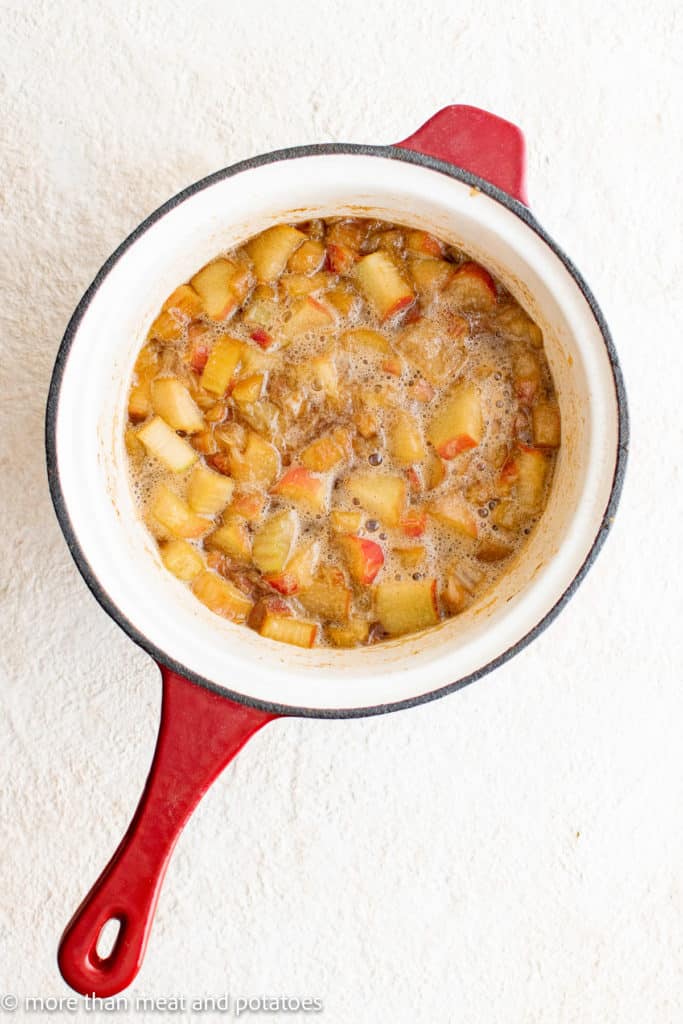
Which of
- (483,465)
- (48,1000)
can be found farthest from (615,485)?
(48,1000)

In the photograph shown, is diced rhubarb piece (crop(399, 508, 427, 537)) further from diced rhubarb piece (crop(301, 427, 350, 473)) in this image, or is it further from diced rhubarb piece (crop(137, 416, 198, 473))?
diced rhubarb piece (crop(137, 416, 198, 473))

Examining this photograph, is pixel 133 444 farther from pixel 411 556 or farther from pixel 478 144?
pixel 478 144

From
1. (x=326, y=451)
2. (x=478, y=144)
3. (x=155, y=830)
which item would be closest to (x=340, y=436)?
(x=326, y=451)

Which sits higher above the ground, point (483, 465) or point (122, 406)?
point (483, 465)

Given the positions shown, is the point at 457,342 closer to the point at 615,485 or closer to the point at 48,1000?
the point at 615,485

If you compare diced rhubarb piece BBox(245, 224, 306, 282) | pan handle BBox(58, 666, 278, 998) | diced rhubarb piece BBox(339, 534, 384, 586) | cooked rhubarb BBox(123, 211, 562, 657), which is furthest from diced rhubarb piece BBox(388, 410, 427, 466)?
pan handle BBox(58, 666, 278, 998)
